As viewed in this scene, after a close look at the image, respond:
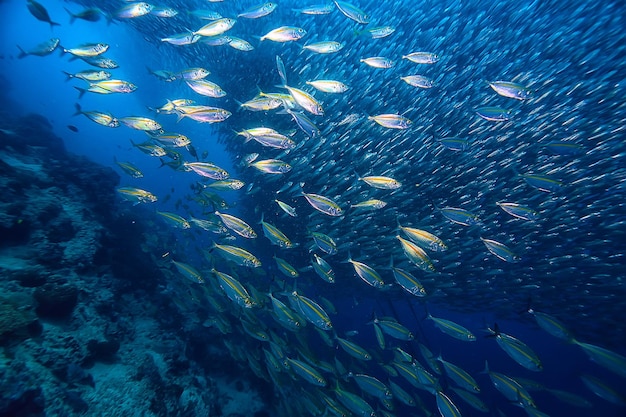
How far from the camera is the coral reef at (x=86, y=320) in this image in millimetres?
A: 3816

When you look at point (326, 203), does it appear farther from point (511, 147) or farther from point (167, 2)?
point (167, 2)

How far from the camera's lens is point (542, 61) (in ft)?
23.9

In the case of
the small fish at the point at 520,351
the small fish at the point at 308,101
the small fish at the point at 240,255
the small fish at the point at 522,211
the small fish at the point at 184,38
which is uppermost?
the small fish at the point at 184,38

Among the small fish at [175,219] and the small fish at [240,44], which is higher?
Result: the small fish at [240,44]

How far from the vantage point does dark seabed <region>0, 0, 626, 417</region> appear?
202 inches

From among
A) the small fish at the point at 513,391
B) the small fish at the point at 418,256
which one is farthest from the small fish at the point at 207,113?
the small fish at the point at 513,391

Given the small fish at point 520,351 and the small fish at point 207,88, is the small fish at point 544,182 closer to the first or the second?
the small fish at point 520,351

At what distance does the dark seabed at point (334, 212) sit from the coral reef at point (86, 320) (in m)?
0.04

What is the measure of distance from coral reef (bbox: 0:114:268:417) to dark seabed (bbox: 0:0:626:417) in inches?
1.5

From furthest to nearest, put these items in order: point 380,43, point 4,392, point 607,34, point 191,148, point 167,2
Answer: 1. point 167,2
2. point 380,43
3. point 191,148
4. point 607,34
5. point 4,392

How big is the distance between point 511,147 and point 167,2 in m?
15.2

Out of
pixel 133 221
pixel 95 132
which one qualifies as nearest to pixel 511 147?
pixel 133 221

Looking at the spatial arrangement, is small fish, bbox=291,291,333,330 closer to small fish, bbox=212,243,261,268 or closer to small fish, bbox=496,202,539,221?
small fish, bbox=212,243,261,268

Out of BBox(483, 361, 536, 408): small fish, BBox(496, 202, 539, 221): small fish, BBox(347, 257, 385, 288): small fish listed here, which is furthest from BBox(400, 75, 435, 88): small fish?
BBox(483, 361, 536, 408): small fish
